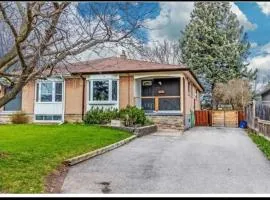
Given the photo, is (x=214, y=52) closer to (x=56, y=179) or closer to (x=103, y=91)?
(x=103, y=91)

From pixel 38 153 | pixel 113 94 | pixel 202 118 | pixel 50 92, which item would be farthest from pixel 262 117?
pixel 38 153

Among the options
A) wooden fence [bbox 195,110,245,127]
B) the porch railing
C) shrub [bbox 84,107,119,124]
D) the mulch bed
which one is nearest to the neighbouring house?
the porch railing

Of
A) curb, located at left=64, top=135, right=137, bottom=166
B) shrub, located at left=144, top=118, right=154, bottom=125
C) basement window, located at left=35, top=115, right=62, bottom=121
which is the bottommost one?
curb, located at left=64, top=135, right=137, bottom=166

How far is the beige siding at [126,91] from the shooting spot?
21.8m

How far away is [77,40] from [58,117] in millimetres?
15311

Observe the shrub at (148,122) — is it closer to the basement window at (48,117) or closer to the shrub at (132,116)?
the shrub at (132,116)

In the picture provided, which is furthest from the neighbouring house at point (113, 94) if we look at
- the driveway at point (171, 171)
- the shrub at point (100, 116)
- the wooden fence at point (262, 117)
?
the driveway at point (171, 171)

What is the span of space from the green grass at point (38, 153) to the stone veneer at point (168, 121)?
5.00 meters

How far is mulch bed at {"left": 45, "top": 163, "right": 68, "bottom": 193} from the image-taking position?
6.67 meters

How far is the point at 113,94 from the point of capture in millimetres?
22078

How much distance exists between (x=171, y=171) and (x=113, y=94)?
13.7m

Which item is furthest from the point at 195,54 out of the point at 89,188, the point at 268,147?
the point at 89,188

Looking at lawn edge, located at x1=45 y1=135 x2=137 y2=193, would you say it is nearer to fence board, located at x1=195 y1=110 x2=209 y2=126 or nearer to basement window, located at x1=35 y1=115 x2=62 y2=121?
basement window, located at x1=35 y1=115 x2=62 y2=121

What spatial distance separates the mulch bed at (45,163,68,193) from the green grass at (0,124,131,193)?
3.9 inches
